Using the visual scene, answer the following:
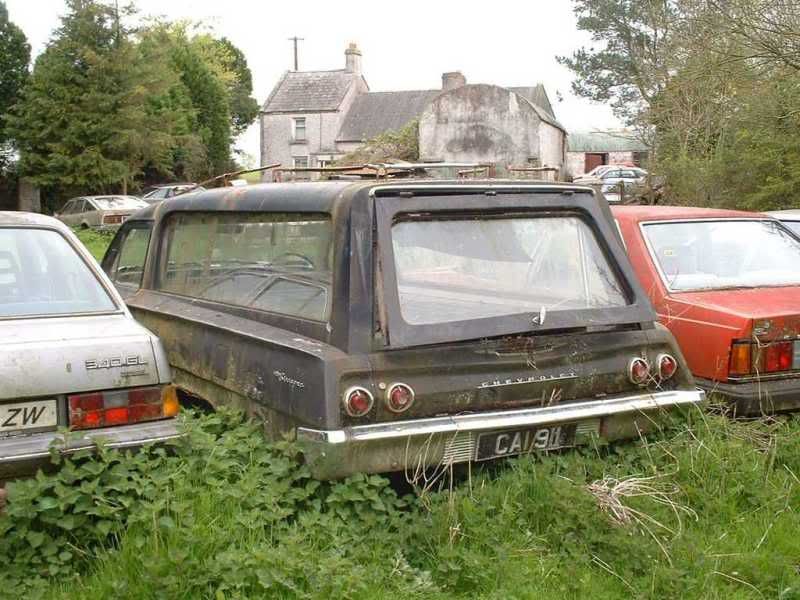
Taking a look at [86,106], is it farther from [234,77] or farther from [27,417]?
[234,77]

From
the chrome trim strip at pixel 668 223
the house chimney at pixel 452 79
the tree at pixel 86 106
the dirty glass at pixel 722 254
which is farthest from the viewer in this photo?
the house chimney at pixel 452 79

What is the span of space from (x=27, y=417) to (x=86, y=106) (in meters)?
34.5

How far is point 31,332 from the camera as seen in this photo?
3895 millimetres

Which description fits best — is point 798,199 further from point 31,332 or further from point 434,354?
point 31,332

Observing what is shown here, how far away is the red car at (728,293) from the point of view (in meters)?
5.11

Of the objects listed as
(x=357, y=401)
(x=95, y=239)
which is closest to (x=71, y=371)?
(x=357, y=401)

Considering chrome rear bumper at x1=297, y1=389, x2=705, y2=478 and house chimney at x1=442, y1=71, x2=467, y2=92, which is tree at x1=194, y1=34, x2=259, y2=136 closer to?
house chimney at x1=442, y1=71, x2=467, y2=92

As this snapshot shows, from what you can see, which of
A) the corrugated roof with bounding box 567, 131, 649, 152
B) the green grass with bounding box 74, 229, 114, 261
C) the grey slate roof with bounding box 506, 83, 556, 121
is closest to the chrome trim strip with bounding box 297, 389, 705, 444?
the green grass with bounding box 74, 229, 114, 261

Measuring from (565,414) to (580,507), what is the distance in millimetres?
478

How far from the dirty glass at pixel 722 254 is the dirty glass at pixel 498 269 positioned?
4.41 ft

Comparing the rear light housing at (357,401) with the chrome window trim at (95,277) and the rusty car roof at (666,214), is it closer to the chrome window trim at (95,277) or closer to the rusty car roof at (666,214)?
the chrome window trim at (95,277)

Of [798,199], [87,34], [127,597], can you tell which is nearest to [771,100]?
[798,199]

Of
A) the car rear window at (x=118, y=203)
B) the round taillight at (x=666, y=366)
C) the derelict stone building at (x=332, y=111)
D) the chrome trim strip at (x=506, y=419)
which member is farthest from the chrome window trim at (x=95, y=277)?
the derelict stone building at (x=332, y=111)

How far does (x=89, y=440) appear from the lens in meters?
3.70
